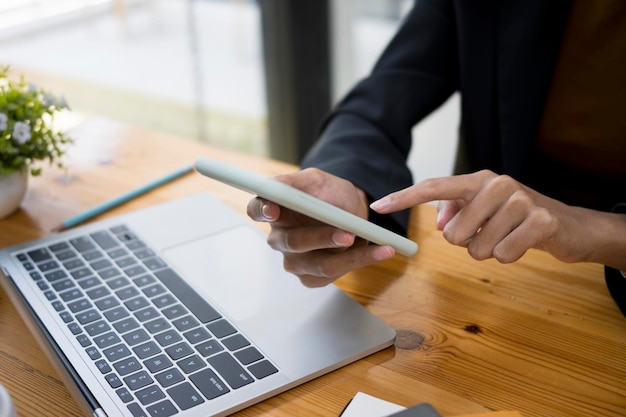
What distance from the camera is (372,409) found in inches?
24.2

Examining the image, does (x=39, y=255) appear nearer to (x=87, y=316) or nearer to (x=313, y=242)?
(x=87, y=316)


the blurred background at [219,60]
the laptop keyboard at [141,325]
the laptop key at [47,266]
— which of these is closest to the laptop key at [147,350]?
the laptop keyboard at [141,325]

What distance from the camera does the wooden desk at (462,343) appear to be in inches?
25.1

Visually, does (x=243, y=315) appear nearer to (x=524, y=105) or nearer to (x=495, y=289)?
(x=495, y=289)

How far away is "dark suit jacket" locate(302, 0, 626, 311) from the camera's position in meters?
1.07

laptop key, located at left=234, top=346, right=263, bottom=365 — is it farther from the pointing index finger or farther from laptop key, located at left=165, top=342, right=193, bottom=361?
the pointing index finger

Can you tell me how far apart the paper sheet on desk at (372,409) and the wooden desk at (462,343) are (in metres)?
0.01

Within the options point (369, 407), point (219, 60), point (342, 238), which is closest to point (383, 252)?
point (342, 238)

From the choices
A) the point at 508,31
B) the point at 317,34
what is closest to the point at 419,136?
the point at 317,34

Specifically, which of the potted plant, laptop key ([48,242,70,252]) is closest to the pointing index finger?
laptop key ([48,242,70,252])

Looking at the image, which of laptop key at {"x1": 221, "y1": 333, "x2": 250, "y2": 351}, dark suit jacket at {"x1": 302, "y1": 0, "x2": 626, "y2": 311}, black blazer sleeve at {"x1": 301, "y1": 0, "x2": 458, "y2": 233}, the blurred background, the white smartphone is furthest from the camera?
the blurred background

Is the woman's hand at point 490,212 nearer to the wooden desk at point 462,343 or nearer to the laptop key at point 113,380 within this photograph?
the wooden desk at point 462,343

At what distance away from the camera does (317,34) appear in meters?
2.25

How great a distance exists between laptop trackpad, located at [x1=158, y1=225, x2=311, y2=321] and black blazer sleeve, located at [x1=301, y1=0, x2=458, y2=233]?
0.14m
